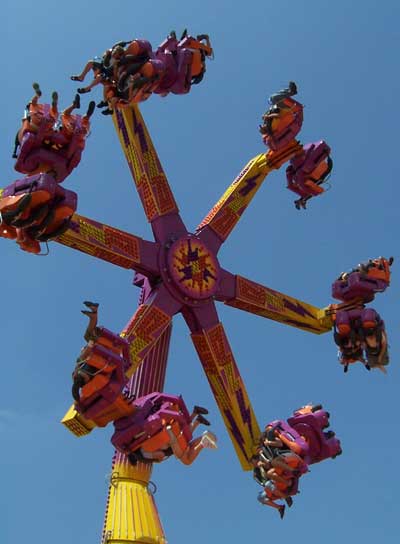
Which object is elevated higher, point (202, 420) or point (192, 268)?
point (192, 268)

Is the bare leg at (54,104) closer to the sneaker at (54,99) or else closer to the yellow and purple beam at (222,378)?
the sneaker at (54,99)

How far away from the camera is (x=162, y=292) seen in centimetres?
1064

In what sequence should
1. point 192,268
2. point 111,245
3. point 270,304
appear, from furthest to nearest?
point 270,304
point 192,268
point 111,245

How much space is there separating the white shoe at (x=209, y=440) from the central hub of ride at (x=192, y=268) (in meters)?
2.12

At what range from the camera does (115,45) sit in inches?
416

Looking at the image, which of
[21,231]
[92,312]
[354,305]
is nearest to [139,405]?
[92,312]

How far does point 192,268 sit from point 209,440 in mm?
2613

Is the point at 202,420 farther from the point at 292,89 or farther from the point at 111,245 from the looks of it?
the point at 292,89

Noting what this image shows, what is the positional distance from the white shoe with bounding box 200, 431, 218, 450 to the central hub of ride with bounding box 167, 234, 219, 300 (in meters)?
2.12

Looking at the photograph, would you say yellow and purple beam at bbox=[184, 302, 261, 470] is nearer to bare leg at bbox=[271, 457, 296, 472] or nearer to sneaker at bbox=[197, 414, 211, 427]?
bare leg at bbox=[271, 457, 296, 472]

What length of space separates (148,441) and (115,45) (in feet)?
15.4

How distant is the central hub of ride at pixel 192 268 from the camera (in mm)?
10805

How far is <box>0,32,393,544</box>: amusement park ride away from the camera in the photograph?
8758mm

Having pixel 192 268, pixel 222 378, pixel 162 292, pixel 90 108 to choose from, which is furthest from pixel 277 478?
pixel 90 108
